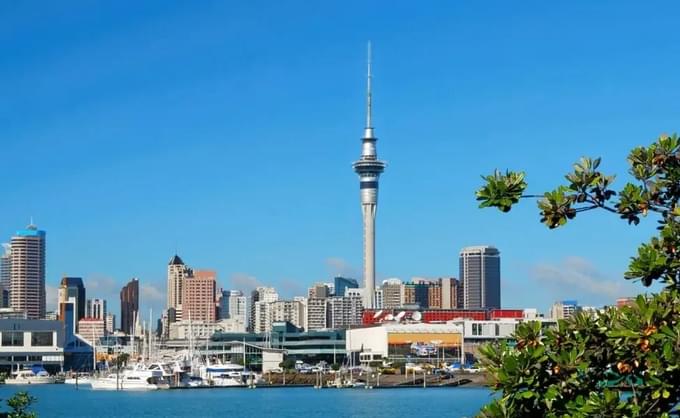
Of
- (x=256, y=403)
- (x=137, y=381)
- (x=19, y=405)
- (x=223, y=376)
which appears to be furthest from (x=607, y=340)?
(x=223, y=376)

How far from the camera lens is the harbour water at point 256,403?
110 meters

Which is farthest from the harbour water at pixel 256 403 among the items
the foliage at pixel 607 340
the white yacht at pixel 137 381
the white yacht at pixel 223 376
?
the foliage at pixel 607 340

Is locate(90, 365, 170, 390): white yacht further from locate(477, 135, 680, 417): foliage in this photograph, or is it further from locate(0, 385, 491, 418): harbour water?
locate(477, 135, 680, 417): foliage

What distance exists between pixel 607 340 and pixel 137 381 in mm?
162116

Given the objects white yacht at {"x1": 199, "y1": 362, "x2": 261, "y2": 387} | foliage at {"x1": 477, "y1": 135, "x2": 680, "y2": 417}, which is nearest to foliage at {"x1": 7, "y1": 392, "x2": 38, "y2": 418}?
foliage at {"x1": 477, "y1": 135, "x2": 680, "y2": 417}

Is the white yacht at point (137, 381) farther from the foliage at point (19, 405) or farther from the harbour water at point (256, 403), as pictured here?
the foliage at point (19, 405)

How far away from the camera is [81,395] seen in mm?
157000

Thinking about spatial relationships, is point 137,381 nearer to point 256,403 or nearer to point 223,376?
point 223,376

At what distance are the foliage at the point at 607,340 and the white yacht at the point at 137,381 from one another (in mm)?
158409

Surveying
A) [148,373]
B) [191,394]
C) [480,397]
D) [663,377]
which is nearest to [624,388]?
[663,377]

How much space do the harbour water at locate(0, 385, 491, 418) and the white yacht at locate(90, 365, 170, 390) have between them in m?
3.11

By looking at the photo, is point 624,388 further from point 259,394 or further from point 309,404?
point 259,394

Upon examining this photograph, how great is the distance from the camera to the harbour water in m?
110

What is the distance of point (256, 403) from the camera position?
13250cm
